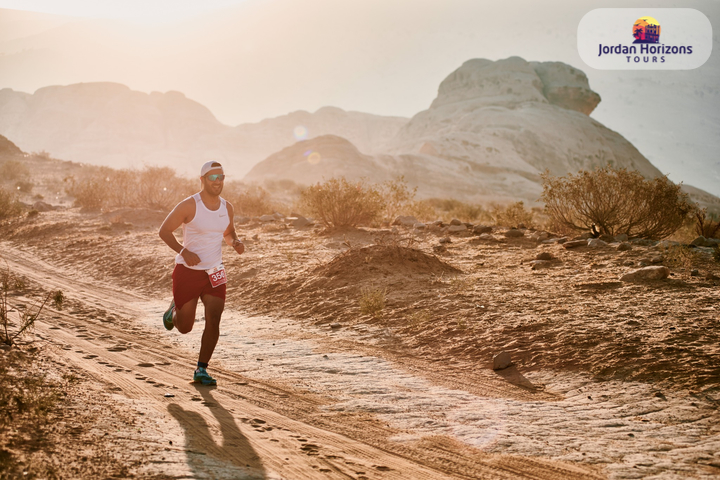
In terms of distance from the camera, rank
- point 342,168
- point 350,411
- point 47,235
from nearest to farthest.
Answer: point 350,411 → point 47,235 → point 342,168

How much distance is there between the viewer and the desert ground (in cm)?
317

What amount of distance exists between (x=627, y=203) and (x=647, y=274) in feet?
15.8

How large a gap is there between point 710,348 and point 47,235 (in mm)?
16057

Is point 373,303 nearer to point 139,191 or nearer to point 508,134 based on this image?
point 139,191

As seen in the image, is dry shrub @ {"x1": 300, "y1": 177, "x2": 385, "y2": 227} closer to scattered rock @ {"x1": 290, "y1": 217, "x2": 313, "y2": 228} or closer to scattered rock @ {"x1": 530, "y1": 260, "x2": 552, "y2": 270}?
scattered rock @ {"x1": 290, "y1": 217, "x2": 313, "y2": 228}

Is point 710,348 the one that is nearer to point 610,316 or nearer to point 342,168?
point 610,316

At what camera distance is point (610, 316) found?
6.13 m

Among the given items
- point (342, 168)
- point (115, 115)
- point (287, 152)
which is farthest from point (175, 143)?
point (342, 168)

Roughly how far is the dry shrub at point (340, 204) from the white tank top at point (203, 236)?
31.3 ft

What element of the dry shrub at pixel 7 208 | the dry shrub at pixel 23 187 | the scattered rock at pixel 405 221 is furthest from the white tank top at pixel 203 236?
the dry shrub at pixel 23 187

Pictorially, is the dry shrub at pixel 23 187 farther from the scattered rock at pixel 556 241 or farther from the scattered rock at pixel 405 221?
the scattered rock at pixel 556 241

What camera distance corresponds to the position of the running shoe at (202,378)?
4562mm

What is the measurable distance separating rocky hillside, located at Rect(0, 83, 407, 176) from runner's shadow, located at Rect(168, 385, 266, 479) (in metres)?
128

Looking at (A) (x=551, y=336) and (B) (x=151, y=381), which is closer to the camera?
(B) (x=151, y=381)
